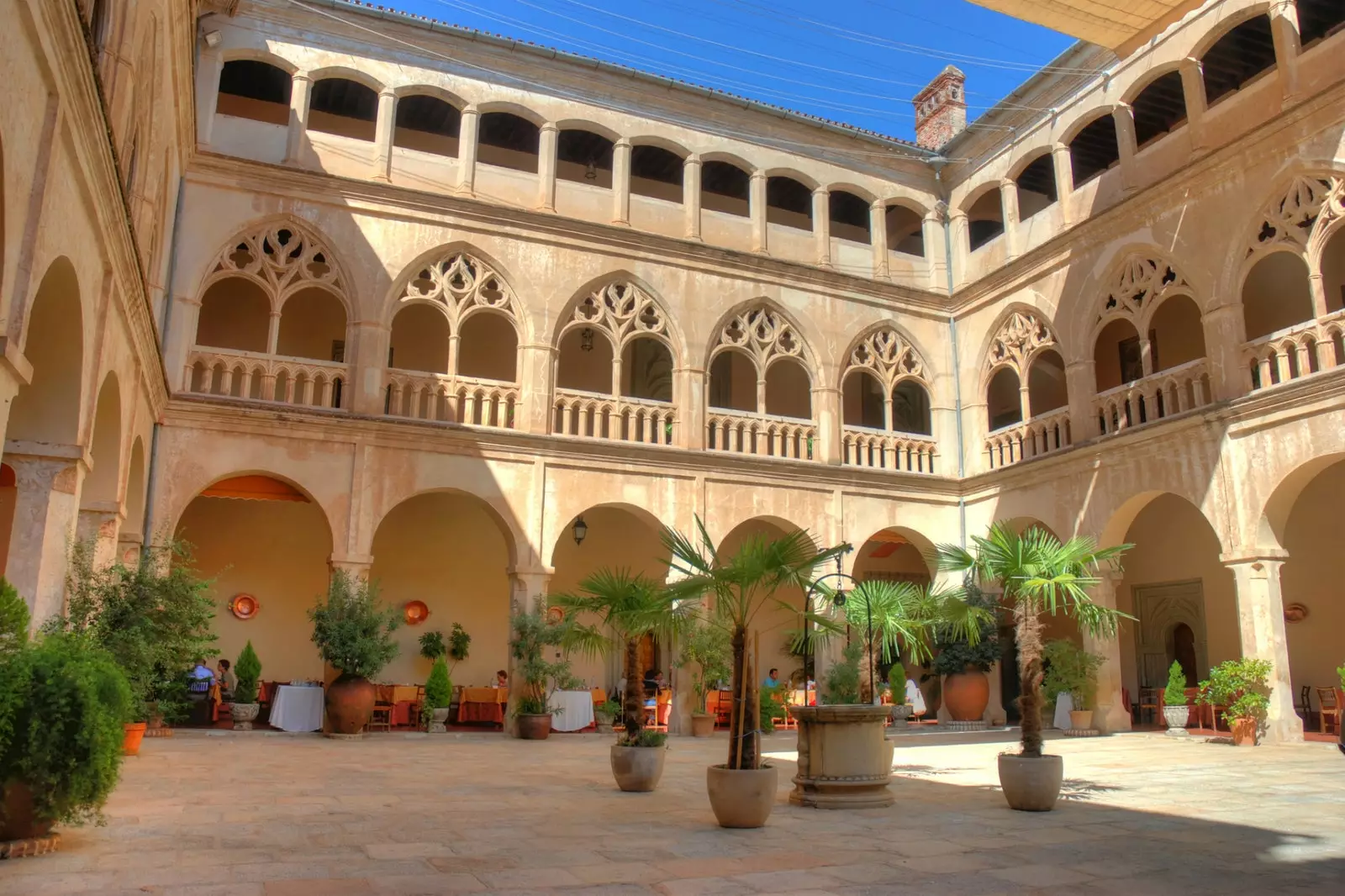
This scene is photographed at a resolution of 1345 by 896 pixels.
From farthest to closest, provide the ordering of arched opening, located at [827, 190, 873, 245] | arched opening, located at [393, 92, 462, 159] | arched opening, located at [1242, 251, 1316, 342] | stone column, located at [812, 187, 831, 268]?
arched opening, located at [827, 190, 873, 245], stone column, located at [812, 187, 831, 268], arched opening, located at [393, 92, 462, 159], arched opening, located at [1242, 251, 1316, 342]

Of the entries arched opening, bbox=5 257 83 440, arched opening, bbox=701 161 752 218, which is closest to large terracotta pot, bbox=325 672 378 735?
arched opening, bbox=5 257 83 440

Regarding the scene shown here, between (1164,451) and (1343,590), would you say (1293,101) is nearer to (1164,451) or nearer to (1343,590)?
(1164,451)

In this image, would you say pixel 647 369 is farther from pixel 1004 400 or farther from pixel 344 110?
pixel 1004 400

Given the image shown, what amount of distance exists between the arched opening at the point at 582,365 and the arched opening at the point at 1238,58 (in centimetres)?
1138

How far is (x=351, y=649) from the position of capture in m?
14.3

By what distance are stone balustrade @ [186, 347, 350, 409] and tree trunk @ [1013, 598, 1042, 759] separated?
35.9ft

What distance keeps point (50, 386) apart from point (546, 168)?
1080cm

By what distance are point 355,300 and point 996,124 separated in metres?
12.1

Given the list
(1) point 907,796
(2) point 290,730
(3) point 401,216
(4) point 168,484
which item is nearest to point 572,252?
(3) point 401,216

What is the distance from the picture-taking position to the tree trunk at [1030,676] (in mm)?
8062

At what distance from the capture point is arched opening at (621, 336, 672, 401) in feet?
71.2

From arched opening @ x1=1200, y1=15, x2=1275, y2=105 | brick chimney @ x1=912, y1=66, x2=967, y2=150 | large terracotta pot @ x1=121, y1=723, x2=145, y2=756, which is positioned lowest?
large terracotta pot @ x1=121, y1=723, x2=145, y2=756

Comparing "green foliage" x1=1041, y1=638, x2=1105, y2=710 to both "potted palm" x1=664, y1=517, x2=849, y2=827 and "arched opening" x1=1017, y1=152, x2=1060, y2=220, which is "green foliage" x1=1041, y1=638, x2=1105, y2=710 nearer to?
"arched opening" x1=1017, y1=152, x2=1060, y2=220

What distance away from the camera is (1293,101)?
1398 centimetres
